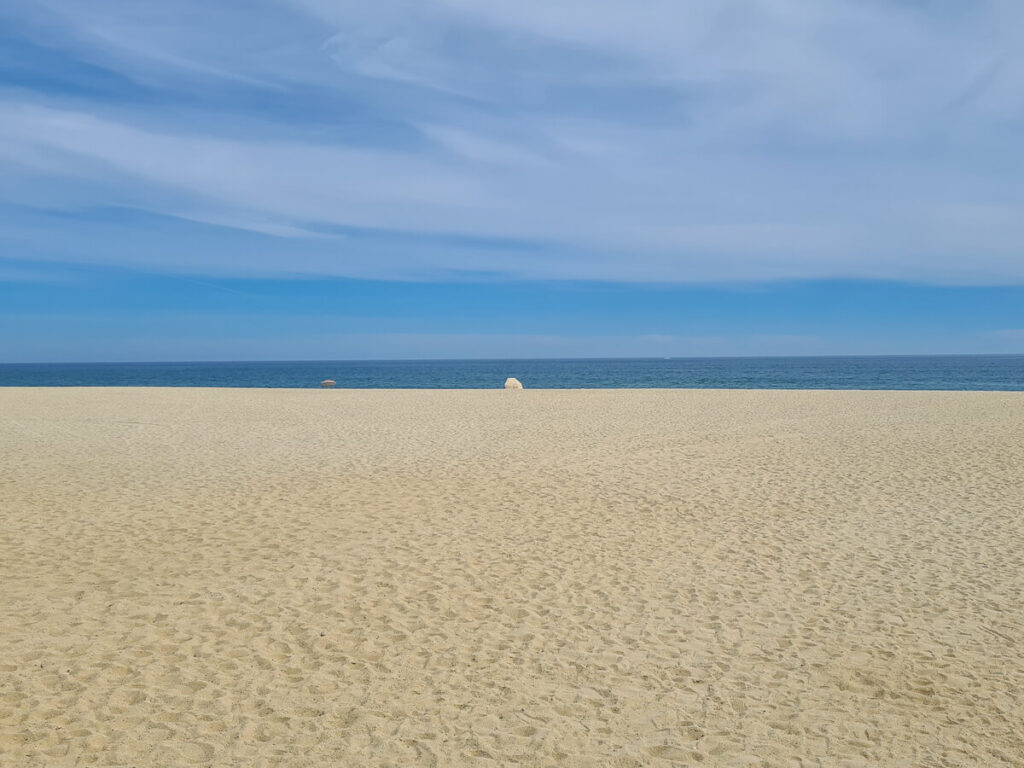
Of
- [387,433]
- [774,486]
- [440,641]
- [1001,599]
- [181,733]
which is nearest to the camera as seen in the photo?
[181,733]

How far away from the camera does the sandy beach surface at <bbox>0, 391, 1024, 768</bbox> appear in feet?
16.1

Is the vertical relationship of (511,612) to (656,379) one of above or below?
below

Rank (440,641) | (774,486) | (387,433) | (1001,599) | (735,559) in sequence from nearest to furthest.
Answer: (440,641) < (1001,599) < (735,559) < (774,486) < (387,433)

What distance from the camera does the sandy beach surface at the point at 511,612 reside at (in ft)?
16.1

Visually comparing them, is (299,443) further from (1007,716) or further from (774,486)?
(1007,716)

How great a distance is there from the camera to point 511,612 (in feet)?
23.1

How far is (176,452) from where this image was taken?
16.9 meters

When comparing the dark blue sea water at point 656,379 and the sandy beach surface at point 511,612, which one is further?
the dark blue sea water at point 656,379

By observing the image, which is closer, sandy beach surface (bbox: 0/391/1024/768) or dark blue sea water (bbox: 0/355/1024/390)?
sandy beach surface (bbox: 0/391/1024/768)

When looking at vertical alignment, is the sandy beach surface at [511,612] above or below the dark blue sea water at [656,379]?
below

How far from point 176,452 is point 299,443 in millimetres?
2833

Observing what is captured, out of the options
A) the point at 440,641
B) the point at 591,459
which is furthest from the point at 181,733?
the point at 591,459

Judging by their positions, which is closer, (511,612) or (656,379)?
(511,612)

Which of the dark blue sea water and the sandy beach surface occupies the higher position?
the dark blue sea water
